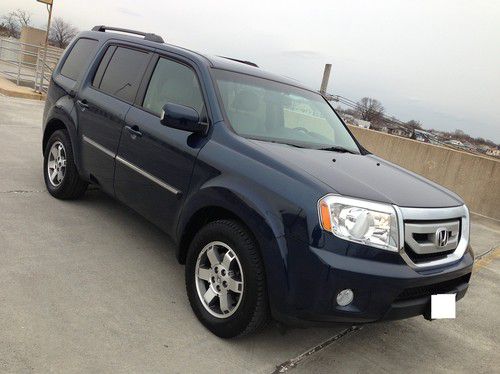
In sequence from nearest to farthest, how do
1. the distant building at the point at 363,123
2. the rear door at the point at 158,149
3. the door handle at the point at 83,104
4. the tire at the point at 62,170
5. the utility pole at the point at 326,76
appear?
the rear door at the point at 158,149 < the door handle at the point at 83,104 < the tire at the point at 62,170 < the distant building at the point at 363,123 < the utility pole at the point at 326,76

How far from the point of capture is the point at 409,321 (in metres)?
3.93

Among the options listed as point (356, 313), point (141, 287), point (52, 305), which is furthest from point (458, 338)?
point (52, 305)

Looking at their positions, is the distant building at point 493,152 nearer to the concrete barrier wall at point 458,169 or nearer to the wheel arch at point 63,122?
the concrete barrier wall at point 458,169

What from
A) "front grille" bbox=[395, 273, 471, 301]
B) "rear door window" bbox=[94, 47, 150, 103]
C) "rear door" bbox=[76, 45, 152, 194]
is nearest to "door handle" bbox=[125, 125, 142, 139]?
"rear door" bbox=[76, 45, 152, 194]

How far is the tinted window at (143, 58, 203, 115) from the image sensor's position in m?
3.74

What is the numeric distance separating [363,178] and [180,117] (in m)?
1.30

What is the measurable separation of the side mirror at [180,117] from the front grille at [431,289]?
68.8 inches

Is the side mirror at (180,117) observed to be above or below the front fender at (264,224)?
above

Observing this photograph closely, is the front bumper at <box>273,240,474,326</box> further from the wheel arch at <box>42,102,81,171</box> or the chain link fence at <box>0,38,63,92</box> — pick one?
the chain link fence at <box>0,38,63,92</box>

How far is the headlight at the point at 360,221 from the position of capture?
104 inches

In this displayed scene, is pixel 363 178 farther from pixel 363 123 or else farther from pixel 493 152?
pixel 363 123

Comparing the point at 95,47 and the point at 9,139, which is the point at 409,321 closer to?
the point at 95,47

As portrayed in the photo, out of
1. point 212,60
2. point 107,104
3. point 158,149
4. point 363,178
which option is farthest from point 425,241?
point 107,104

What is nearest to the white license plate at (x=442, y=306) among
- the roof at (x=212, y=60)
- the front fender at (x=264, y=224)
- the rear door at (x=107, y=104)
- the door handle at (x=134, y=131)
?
the front fender at (x=264, y=224)
